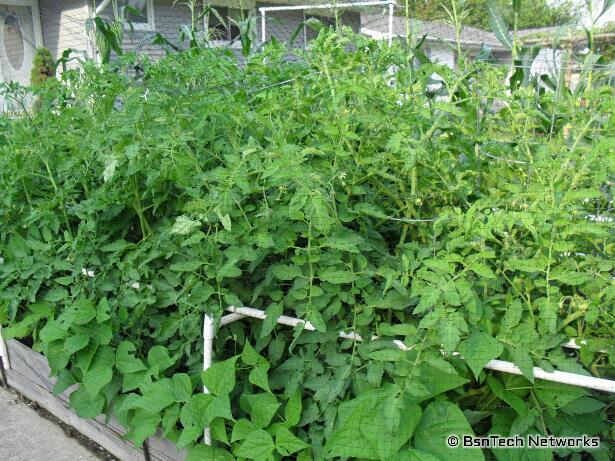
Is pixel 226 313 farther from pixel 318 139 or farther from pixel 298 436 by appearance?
pixel 318 139

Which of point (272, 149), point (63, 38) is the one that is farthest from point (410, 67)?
point (63, 38)

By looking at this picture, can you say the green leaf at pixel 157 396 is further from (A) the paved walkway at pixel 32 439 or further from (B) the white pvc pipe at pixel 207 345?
(A) the paved walkway at pixel 32 439

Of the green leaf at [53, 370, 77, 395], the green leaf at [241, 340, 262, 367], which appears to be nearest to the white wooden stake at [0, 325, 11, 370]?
Answer: the green leaf at [53, 370, 77, 395]

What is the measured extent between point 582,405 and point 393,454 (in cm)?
56

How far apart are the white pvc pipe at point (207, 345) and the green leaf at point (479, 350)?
0.88m

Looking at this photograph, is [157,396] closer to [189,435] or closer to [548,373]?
[189,435]

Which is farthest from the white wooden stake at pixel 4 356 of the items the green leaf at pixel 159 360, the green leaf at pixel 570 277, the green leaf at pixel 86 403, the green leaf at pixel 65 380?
the green leaf at pixel 570 277

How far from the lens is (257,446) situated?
1867 mm

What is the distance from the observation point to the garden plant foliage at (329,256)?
5.48ft

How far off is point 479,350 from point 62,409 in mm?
2177

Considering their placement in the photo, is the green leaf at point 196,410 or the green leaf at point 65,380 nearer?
the green leaf at point 196,410

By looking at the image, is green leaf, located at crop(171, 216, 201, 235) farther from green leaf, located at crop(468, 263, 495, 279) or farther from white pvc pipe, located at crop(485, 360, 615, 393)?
white pvc pipe, located at crop(485, 360, 615, 393)

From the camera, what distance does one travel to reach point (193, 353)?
2262 mm

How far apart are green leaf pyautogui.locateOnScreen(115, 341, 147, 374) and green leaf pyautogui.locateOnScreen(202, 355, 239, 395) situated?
383 millimetres
